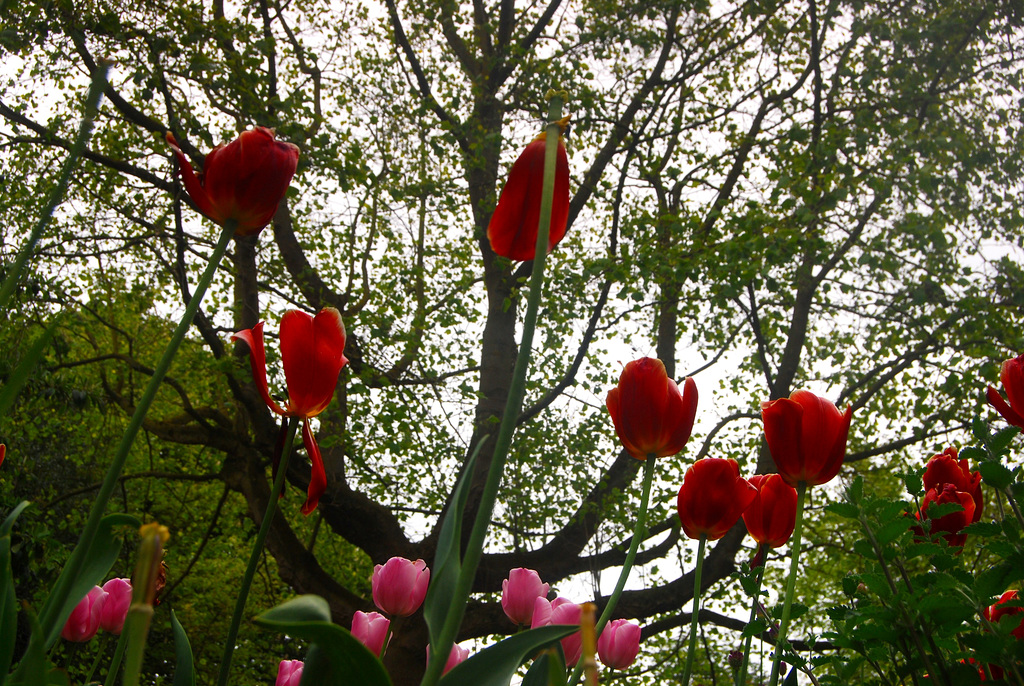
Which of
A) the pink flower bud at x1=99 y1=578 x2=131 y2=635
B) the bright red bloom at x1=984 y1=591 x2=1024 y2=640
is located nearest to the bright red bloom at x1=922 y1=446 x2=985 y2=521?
the bright red bloom at x1=984 y1=591 x2=1024 y2=640

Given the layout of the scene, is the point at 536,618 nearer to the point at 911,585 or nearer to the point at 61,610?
the point at 911,585

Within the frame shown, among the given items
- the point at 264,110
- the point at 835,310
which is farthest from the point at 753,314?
the point at 264,110

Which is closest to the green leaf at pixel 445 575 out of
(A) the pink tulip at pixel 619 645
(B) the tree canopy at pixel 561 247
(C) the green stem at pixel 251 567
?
(C) the green stem at pixel 251 567

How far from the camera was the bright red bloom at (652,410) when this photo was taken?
0.88 m

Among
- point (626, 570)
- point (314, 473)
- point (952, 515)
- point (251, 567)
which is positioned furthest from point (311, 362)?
point (952, 515)

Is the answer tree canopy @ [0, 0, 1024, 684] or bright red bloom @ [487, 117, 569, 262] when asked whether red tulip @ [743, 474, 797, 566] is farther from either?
tree canopy @ [0, 0, 1024, 684]

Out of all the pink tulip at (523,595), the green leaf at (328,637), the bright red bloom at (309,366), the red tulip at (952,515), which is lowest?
the green leaf at (328,637)

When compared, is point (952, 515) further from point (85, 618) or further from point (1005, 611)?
point (85, 618)

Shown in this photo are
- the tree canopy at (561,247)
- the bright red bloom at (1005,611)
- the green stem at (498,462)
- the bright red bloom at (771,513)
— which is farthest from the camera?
the tree canopy at (561,247)

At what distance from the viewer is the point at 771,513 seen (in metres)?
1.07

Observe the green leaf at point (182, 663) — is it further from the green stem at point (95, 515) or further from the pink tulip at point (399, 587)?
the pink tulip at point (399, 587)

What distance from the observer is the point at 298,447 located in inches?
251

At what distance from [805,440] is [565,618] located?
0.39 metres

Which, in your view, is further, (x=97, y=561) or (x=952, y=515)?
(x=952, y=515)
